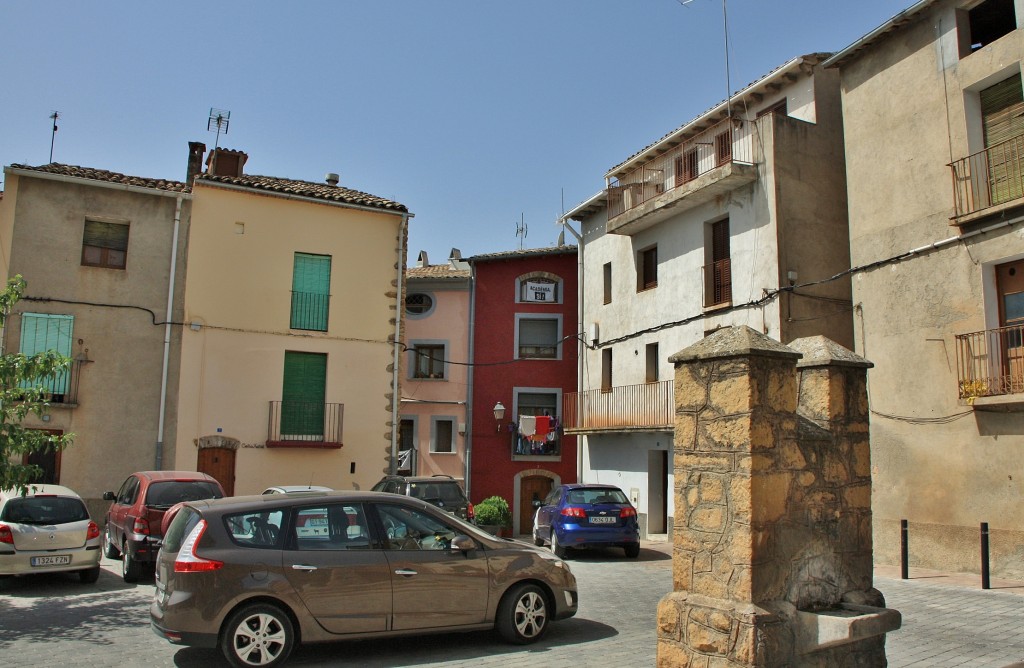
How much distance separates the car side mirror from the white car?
253 inches

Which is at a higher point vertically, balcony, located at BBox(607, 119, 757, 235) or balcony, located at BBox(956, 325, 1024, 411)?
balcony, located at BBox(607, 119, 757, 235)

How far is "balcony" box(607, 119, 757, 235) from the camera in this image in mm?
18938

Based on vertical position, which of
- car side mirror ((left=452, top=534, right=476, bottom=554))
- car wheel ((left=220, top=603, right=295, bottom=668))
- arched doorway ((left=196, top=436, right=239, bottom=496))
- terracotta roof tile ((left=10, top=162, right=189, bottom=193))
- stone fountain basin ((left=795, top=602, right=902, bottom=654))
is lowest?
car wheel ((left=220, top=603, right=295, bottom=668))

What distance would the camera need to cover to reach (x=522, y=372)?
97.1 ft

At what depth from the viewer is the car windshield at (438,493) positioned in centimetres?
1616

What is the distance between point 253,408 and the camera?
20.5 meters

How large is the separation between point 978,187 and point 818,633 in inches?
438

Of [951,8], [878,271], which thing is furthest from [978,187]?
[951,8]

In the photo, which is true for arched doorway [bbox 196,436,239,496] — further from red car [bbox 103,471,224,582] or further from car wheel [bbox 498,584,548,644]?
car wheel [bbox 498,584,548,644]

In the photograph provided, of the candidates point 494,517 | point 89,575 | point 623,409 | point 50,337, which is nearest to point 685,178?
point 623,409

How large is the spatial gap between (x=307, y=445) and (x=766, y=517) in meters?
17.1

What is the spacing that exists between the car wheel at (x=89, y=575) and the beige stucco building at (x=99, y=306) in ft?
25.2

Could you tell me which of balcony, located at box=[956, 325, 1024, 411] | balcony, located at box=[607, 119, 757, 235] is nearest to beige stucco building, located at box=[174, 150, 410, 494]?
balcony, located at box=[607, 119, 757, 235]

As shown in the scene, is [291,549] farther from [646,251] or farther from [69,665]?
[646,251]
